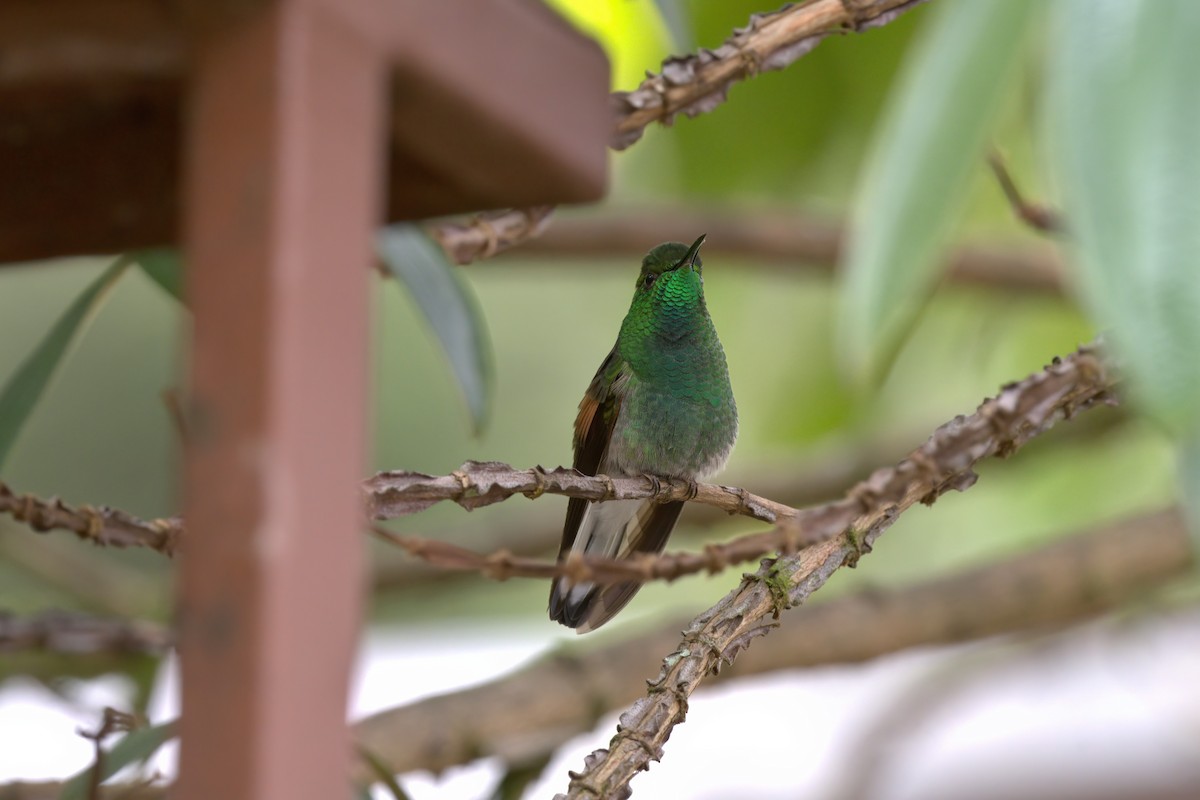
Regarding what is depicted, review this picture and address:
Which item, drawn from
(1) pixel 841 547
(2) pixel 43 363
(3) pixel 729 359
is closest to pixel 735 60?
(1) pixel 841 547

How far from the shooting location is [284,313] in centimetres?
63

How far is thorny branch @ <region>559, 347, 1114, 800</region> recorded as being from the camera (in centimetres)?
84

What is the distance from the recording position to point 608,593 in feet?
5.82

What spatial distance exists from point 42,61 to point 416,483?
38 centimetres

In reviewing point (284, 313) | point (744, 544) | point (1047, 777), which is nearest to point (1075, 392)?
point (744, 544)

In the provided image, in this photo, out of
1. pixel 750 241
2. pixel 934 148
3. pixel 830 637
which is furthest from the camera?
pixel 750 241

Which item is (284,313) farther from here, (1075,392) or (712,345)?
(712,345)

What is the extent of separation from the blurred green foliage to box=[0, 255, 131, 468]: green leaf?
1.38m

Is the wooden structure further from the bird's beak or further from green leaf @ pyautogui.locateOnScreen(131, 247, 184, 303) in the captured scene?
the bird's beak

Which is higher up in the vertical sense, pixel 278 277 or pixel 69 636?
pixel 69 636

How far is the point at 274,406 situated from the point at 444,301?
859 mm

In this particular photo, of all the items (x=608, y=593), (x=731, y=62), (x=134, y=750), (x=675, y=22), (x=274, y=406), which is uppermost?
(x=675, y=22)

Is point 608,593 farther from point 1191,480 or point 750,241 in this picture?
point 750,241

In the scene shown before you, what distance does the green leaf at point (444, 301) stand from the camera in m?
1.44
